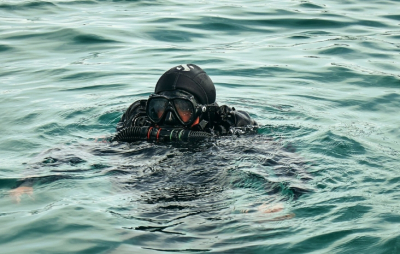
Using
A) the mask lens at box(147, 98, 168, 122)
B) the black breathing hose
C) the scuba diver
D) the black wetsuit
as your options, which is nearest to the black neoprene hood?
the scuba diver

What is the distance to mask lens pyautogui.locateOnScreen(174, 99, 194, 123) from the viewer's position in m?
6.53

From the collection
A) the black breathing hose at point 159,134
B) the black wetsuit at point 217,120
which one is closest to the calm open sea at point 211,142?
the black breathing hose at point 159,134

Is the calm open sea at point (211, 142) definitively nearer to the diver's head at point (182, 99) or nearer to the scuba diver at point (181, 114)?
the scuba diver at point (181, 114)

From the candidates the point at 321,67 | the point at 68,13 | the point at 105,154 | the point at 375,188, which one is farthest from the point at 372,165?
the point at 68,13

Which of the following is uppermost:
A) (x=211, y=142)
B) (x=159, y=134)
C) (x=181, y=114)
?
(x=181, y=114)

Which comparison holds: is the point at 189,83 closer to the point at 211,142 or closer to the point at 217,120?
the point at 217,120

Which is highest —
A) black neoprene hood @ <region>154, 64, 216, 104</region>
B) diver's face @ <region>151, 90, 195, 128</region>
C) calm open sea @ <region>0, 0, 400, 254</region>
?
black neoprene hood @ <region>154, 64, 216, 104</region>

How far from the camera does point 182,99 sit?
257 inches

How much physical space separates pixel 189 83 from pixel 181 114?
19.4 inches

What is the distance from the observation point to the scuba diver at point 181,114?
6367 millimetres

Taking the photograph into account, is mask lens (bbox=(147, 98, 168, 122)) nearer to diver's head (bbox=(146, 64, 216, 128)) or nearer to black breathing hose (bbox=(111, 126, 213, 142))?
diver's head (bbox=(146, 64, 216, 128))

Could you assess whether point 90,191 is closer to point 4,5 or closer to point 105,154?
point 105,154

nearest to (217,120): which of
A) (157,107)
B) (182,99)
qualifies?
(182,99)

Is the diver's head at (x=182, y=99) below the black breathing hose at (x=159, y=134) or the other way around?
the other way around
